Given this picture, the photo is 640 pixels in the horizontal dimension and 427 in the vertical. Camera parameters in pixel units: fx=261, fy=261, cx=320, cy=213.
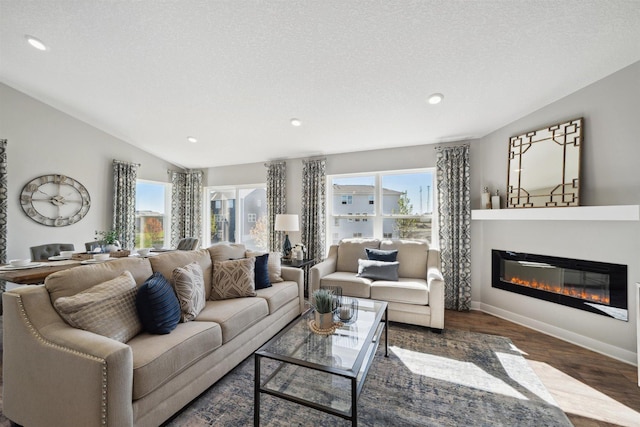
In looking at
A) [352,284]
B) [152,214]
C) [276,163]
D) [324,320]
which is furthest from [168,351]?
[152,214]

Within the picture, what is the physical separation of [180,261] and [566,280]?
404 cm

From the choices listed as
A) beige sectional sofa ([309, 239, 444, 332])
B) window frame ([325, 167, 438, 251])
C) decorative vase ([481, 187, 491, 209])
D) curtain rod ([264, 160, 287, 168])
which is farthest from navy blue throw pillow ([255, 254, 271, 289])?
decorative vase ([481, 187, 491, 209])

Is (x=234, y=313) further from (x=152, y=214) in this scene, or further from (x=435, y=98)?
(x=152, y=214)

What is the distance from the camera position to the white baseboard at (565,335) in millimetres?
2393

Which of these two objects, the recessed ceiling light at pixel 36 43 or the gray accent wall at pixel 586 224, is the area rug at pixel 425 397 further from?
the recessed ceiling light at pixel 36 43

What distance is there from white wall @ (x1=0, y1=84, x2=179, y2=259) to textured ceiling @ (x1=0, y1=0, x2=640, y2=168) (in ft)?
0.83

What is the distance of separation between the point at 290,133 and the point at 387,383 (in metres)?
3.30

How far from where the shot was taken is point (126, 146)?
15.5 ft

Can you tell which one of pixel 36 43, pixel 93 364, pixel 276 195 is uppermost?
pixel 36 43

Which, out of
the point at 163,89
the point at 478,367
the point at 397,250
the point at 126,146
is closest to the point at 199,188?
the point at 126,146

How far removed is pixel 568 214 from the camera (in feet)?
8.61

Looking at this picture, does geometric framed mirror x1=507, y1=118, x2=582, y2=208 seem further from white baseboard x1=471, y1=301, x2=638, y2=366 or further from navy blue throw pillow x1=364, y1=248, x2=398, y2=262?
navy blue throw pillow x1=364, y1=248, x2=398, y2=262

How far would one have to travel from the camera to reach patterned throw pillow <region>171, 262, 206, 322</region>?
2.04 m

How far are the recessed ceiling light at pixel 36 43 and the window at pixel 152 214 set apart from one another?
8.96 feet
